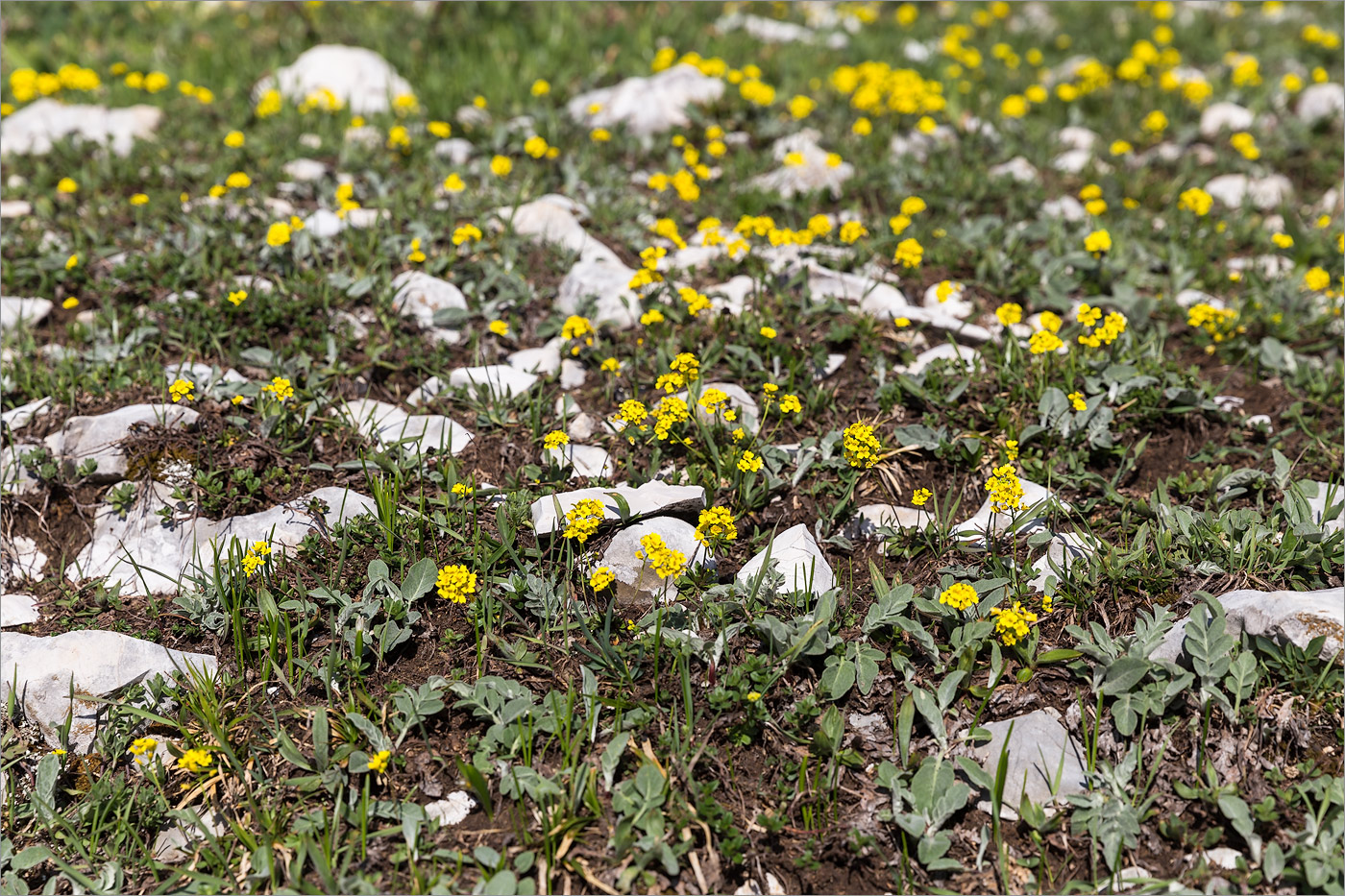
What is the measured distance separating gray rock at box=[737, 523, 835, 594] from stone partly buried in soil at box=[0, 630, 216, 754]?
1688 millimetres

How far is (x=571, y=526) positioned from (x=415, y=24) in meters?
5.74

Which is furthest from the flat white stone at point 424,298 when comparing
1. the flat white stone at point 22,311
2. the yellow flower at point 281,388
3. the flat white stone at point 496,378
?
the flat white stone at point 22,311

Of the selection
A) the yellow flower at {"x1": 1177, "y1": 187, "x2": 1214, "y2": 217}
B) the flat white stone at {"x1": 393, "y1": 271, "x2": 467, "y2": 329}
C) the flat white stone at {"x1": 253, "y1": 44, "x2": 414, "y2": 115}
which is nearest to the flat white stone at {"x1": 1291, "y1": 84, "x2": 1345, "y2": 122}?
the yellow flower at {"x1": 1177, "y1": 187, "x2": 1214, "y2": 217}

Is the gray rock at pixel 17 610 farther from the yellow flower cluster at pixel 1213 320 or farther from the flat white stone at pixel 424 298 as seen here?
the yellow flower cluster at pixel 1213 320

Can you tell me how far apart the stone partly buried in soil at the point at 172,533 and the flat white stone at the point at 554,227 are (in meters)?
1.89

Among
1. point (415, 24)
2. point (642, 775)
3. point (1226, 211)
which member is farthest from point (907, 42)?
point (642, 775)

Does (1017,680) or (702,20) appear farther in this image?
(702,20)

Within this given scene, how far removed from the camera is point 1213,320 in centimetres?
421

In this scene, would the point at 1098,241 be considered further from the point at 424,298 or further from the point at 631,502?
the point at 424,298

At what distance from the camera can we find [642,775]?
8.45 feet

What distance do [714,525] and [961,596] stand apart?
765mm

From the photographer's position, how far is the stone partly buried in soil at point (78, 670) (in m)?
2.89

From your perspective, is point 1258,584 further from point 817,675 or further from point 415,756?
point 415,756

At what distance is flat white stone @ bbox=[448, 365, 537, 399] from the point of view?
13.1 feet
